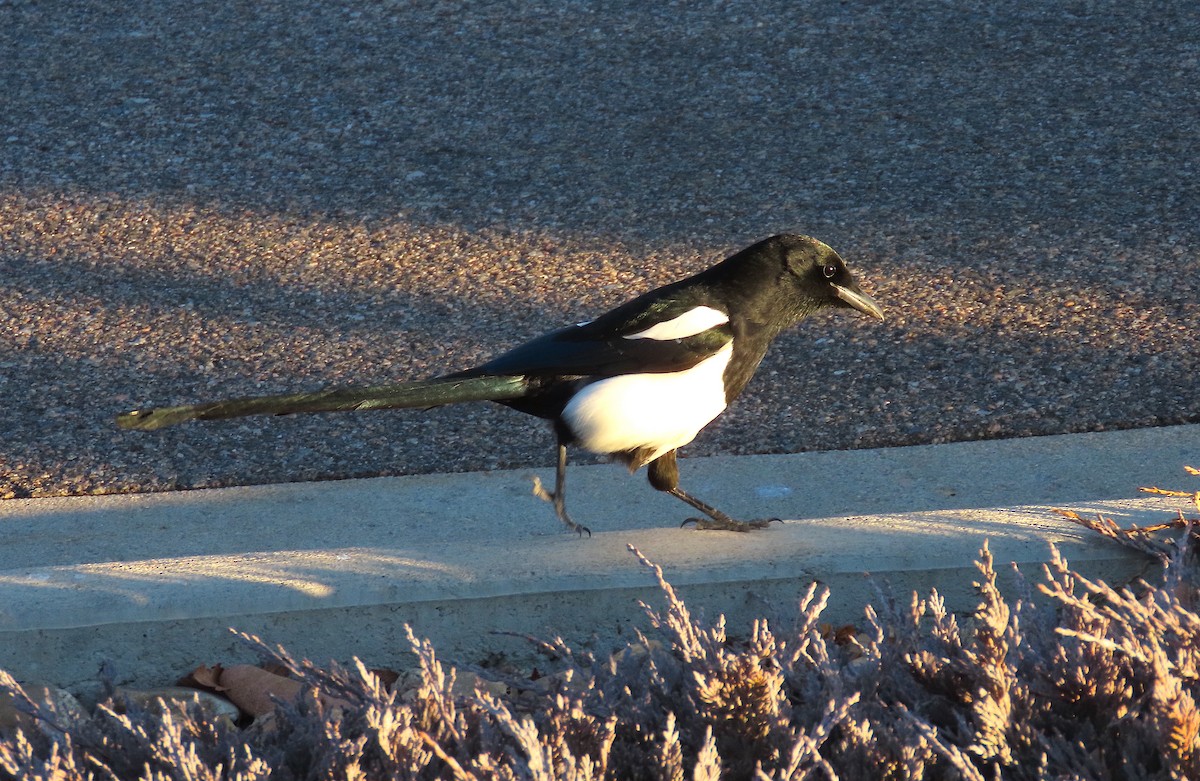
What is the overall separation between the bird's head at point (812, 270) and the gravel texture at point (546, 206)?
684 millimetres

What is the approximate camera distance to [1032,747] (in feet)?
7.00

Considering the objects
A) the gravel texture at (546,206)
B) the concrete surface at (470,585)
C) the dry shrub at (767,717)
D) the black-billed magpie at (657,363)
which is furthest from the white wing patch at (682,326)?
the dry shrub at (767,717)

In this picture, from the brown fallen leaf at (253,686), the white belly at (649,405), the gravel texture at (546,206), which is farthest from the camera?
the gravel texture at (546,206)

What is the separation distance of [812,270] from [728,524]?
70 centimetres

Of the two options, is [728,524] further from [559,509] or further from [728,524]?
[559,509]

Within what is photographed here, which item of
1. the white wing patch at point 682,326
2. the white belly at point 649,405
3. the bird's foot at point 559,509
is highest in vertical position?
the white wing patch at point 682,326

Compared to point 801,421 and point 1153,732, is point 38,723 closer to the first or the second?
point 1153,732

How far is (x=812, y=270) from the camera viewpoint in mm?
3578

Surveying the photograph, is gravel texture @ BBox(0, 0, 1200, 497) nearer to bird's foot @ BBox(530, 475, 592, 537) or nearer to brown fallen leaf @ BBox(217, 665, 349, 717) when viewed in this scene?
bird's foot @ BBox(530, 475, 592, 537)

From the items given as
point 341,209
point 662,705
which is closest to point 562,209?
point 341,209

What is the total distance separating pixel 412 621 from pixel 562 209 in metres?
3.65

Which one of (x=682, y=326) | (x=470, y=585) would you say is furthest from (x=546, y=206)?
(x=470, y=585)

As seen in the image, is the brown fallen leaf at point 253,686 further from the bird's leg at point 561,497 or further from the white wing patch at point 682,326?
the white wing patch at point 682,326

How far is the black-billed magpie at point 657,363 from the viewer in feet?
11.1
